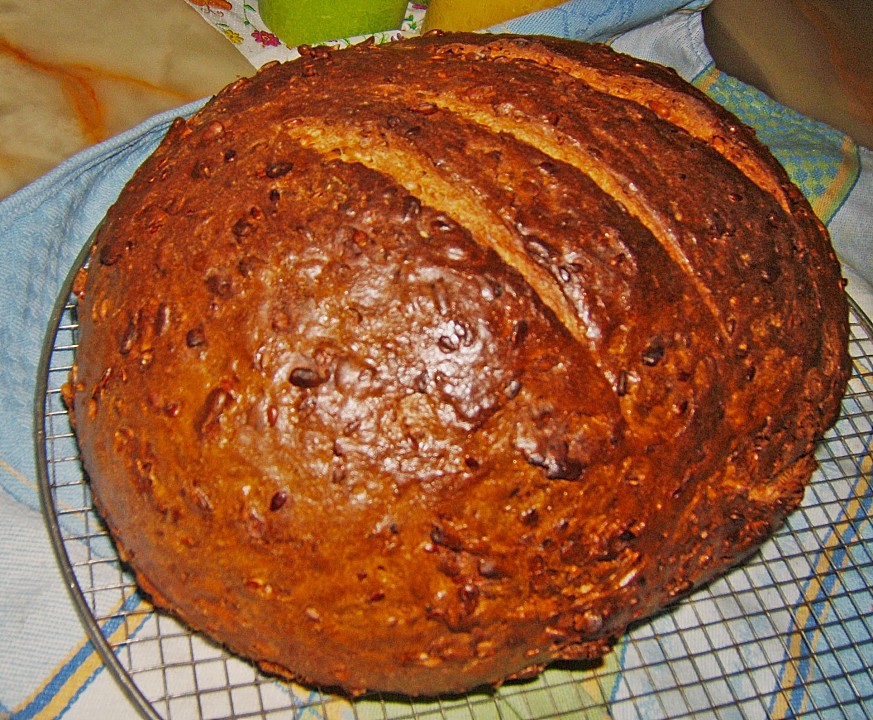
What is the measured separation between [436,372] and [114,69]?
6.31ft

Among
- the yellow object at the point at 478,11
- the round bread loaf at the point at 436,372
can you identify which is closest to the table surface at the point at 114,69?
the yellow object at the point at 478,11

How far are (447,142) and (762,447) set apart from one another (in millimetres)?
795

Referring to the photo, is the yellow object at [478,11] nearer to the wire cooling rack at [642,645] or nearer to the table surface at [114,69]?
the table surface at [114,69]

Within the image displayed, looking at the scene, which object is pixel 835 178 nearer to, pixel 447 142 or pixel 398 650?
pixel 447 142

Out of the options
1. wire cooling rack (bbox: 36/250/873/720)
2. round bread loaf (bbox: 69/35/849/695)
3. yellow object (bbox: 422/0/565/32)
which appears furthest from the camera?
yellow object (bbox: 422/0/565/32)

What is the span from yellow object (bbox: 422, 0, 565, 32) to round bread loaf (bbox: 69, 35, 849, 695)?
125 cm

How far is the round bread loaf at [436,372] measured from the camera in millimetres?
1197

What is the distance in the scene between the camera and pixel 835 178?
2.52 m

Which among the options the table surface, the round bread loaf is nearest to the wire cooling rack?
the round bread loaf

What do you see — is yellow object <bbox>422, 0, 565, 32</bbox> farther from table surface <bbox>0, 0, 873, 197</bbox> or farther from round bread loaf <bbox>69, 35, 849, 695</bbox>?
round bread loaf <bbox>69, 35, 849, 695</bbox>

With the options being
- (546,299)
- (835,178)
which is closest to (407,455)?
(546,299)

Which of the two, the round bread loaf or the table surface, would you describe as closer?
the round bread loaf

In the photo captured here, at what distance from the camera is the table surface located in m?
2.32

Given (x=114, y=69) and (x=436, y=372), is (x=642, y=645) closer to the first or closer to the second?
(x=436, y=372)
